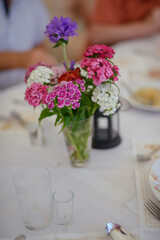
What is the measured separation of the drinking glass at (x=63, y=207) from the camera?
0.61 m

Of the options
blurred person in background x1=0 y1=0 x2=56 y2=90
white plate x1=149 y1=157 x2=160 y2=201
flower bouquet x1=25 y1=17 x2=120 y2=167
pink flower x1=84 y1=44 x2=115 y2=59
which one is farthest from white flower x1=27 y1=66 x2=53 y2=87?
blurred person in background x1=0 y1=0 x2=56 y2=90

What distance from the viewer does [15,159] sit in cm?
89

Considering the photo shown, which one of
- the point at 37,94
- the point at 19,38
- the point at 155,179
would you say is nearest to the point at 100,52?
the point at 37,94

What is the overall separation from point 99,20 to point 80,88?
1798 mm

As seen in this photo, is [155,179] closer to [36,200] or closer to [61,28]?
[36,200]

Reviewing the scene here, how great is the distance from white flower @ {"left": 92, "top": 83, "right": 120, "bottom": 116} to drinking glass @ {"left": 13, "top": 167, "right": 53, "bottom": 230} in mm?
212

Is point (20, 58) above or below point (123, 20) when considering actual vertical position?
below

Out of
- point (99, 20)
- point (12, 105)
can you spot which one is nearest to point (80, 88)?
point (12, 105)

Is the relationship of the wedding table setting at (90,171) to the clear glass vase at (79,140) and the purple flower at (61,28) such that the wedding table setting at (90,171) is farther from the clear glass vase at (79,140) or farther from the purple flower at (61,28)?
the purple flower at (61,28)

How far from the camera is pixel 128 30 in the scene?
1979 millimetres

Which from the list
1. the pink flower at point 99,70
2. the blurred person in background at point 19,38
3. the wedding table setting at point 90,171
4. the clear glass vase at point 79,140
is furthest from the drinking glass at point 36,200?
the blurred person in background at point 19,38

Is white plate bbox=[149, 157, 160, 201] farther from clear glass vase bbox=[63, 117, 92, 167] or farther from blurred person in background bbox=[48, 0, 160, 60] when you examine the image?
blurred person in background bbox=[48, 0, 160, 60]

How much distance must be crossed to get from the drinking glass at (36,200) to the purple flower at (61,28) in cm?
Result: 33

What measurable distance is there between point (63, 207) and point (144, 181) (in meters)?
0.26
